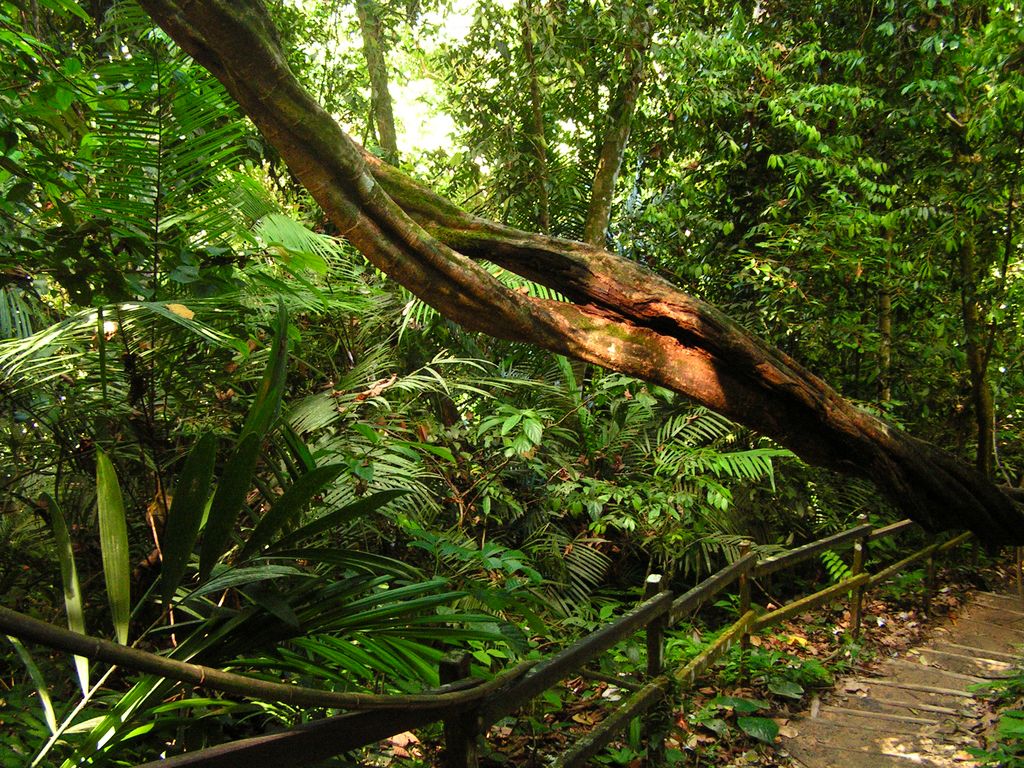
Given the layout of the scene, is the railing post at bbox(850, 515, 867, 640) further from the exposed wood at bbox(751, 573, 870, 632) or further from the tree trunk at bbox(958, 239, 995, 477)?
the tree trunk at bbox(958, 239, 995, 477)

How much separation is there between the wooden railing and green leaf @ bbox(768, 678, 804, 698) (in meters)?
0.28

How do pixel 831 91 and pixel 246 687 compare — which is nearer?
pixel 246 687

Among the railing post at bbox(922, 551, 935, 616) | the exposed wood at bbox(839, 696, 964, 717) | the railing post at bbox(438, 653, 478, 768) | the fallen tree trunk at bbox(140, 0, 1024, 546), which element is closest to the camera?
the railing post at bbox(438, 653, 478, 768)

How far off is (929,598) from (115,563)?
21.7 feet

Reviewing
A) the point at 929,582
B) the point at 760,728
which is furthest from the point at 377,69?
the point at 929,582

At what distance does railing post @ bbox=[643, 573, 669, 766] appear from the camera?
303 centimetres

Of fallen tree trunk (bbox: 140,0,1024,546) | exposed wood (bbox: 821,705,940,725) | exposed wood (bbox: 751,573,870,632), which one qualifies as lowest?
exposed wood (bbox: 821,705,940,725)

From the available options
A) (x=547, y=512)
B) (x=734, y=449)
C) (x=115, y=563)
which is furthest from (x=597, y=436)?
(x=115, y=563)

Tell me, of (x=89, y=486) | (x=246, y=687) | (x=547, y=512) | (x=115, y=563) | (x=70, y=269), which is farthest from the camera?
(x=547, y=512)

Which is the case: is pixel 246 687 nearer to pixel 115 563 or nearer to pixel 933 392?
pixel 115 563

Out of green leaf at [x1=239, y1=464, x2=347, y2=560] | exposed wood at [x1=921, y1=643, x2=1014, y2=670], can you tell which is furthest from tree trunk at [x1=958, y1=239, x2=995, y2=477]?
green leaf at [x1=239, y1=464, x2=347, y2=560]

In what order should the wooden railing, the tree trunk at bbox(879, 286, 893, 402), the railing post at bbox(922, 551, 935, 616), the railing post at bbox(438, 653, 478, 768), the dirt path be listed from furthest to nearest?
the tree trunk at bbox(879, 286, 893, 402), the railing post at bbox(922, 551, 935, 616), the dirt path, the railing post at bbox(438, 653, 478, 768), the wooden railing

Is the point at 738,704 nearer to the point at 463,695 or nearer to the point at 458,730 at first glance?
the point at 458,730

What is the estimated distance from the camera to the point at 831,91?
5.42 meters
